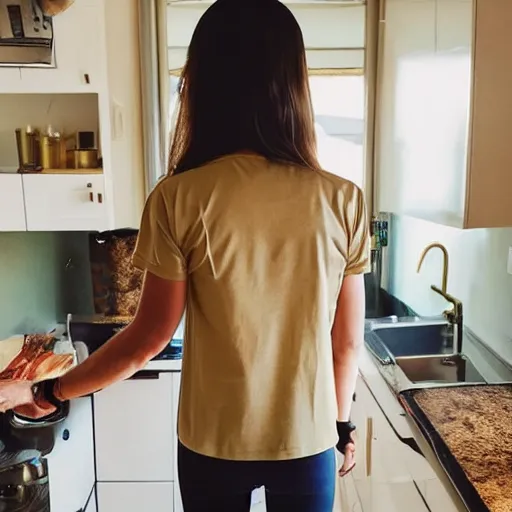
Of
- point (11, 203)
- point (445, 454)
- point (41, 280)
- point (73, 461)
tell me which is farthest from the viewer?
point (41, 280)

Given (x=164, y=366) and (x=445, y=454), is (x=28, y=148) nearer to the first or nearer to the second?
(x=164, y=366)

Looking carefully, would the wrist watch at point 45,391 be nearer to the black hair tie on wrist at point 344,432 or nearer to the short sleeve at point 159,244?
the short sleeve at point 159,244

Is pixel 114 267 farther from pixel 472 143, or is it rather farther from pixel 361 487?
pixel 472 143

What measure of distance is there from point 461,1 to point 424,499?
1.11 m

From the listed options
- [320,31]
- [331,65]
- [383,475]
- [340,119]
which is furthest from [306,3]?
[383,475]

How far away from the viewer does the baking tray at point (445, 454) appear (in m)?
0.93

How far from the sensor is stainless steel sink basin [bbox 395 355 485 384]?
5.80ft

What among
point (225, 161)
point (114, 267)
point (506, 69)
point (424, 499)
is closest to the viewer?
point (225, 161)

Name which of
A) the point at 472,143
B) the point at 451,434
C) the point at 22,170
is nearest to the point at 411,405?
the point at 451,434

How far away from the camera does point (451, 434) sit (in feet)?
3.87

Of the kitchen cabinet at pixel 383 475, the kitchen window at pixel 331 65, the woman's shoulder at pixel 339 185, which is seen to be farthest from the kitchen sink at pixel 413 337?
the woman's shoulder at pixel 339 185

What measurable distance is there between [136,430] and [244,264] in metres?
1.38

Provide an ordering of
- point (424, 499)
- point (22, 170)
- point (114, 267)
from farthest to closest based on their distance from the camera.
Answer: point (114, 267) → point (22, 170) → point (424, 499)

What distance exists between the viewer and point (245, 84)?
2.93ft
